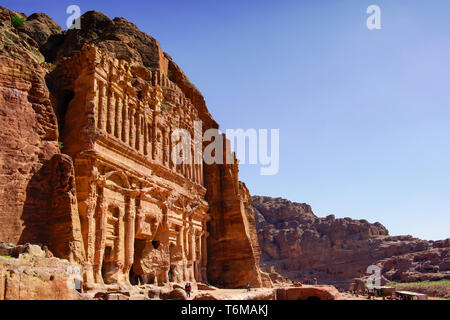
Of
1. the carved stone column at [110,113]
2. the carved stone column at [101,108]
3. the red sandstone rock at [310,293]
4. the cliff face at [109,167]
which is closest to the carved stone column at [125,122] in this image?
the cliff face at [109,167]

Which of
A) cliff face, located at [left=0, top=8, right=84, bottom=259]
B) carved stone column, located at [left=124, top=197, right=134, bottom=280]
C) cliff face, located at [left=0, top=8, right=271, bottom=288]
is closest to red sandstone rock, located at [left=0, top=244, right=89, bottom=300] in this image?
Result: cliff face, located at [left=0, top=8, right=84, bottom=259]

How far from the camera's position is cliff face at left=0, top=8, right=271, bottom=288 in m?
16.4

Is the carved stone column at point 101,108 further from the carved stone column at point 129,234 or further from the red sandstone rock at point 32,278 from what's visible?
the red sandstone rock at point 32,278

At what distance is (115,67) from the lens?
24.1m

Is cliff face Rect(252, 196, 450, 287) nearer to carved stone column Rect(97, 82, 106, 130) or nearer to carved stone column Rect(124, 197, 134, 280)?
carved stone column Rect(124, 197, 134, 280)

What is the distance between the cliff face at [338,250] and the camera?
212 feet

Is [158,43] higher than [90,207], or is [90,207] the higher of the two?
[158,43]

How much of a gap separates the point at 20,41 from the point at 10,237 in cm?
957

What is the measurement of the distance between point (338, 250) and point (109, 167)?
6204 cm

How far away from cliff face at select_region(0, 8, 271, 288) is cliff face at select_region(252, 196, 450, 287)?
119ft

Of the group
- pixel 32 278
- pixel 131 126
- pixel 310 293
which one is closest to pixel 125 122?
pixel 131 126

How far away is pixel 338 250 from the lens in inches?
2938
